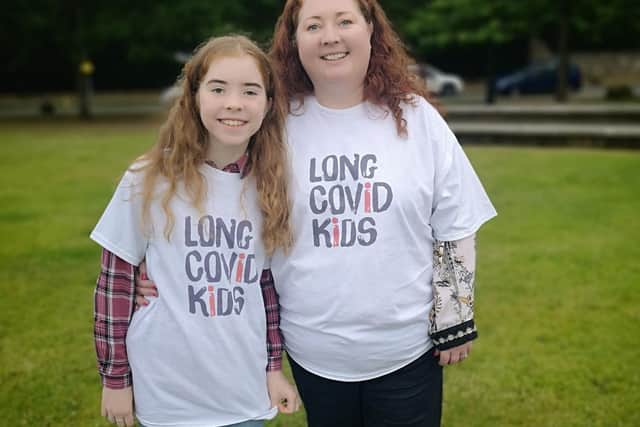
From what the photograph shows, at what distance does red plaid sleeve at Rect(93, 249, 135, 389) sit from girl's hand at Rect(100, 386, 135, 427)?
0.06ft

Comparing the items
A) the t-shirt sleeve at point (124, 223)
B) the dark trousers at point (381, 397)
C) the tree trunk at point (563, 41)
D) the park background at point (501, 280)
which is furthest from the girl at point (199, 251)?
Answer: the tree trunk at point (563, 41)

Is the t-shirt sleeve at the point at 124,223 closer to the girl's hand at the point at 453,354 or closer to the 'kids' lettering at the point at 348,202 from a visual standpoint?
the 'kids' lettering at the point at 348,202

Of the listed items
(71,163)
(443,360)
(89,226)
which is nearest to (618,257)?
(443,360)

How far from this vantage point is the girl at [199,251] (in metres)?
1.91

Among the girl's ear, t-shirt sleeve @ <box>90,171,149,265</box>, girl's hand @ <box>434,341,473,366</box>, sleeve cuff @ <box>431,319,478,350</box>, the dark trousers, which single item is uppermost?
the girl's ear

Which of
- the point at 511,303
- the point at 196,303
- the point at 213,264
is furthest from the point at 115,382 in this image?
the point at 511,303

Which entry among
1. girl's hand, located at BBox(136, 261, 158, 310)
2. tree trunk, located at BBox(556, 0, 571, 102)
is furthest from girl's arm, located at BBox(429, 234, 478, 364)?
tree trunk, located at BBox(556, 0, 571, 102)

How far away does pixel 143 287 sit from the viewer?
195 centimetres

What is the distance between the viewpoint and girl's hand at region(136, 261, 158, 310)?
6.39ft

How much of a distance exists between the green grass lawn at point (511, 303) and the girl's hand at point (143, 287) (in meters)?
1.77

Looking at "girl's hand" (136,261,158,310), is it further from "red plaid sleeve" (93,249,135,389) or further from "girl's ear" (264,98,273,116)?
"girl's ear" (264,98,273,116)

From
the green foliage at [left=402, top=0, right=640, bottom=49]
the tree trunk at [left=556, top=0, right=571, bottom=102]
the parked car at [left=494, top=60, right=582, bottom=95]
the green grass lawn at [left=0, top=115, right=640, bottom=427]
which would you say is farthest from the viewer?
the parked car at [left=494, top=60, right=582, bottom=95]

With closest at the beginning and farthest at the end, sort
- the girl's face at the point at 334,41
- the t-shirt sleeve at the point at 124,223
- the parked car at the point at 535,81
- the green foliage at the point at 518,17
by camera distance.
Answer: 1. the t-shirt sleeve at the point at 124,223
2. the girl's face at the point at 334,41
3. the green foliage at the point at 518,17
4. the parked car at the point at 535,81

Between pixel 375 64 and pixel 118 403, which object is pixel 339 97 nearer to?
pixel 375 64
